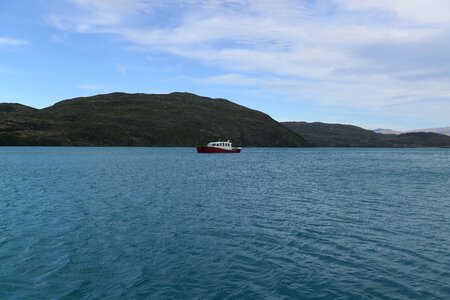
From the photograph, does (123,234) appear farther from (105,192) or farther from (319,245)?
(105,192)

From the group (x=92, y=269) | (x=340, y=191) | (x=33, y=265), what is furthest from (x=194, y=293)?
(x=340, y=191)

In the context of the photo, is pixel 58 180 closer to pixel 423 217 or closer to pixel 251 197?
pixel 251 197

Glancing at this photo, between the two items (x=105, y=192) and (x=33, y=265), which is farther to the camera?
(x=105, y=192)

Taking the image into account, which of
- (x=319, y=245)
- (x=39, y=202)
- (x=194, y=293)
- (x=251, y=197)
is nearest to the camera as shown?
(x=194, y=293)

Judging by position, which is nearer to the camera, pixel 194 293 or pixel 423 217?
pixel 194 293

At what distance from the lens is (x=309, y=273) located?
869 inches

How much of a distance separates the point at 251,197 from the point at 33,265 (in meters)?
32.3

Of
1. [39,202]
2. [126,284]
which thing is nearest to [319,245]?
[126,284]

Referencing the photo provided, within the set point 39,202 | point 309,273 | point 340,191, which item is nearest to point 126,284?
point 309,273

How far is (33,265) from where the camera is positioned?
22781 millimetres

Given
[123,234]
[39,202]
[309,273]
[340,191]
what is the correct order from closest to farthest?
[309,273] → [123,234] → [39,202] → [340,191]

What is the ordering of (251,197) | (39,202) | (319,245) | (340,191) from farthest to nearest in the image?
(340,191) < (251,197) < (39,202) < (319,245)

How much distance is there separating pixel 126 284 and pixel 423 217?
31152 mm

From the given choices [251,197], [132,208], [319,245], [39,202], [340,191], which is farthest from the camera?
[340,191]
